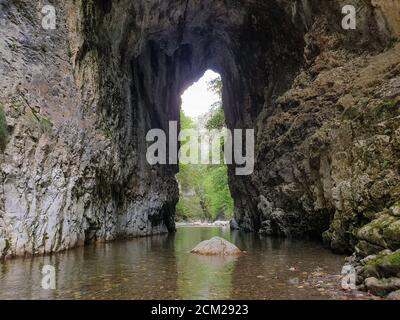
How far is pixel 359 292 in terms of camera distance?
24.8ft

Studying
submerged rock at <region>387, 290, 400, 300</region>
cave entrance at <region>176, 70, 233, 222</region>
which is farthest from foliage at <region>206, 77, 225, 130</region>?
submerged rock at <region>387, 290, 400, 300</region>

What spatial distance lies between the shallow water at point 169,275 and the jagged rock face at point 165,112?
1961 mm

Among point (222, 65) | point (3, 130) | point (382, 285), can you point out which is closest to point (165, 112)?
point (222, 65)

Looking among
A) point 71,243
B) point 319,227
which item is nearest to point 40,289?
point 71,243

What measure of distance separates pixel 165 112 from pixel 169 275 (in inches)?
957

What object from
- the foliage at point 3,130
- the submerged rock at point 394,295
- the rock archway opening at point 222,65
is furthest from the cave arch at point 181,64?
the submerged rock at point 394,295

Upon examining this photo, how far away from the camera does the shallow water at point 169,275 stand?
7945 millimetres

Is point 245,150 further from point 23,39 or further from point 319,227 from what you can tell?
point 23,39

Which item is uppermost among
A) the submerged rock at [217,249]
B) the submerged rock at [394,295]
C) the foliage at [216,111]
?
the foliage at [216,111]

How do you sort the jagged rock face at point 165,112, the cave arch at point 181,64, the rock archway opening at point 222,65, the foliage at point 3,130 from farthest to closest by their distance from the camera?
the rock archway opening at point 222,65 → the cave arch at point 181,64 → the jagged rock face at point 165,112 → the foliage at point 3,130

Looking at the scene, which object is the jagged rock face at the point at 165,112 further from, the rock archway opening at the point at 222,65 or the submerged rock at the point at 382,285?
the submerged rock at the point at 382,285

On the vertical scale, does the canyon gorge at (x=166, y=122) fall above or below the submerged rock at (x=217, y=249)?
above

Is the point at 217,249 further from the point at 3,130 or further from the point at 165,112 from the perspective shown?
the point at 165,112

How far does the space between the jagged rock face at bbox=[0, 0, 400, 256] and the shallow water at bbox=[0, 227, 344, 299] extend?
1.96 meters
